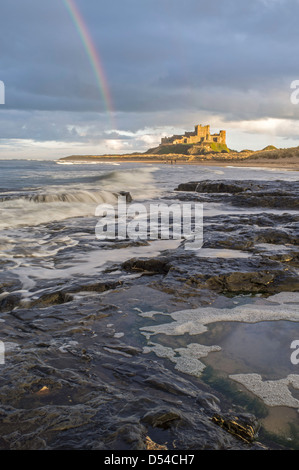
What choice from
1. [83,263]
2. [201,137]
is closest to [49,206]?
[83,263]

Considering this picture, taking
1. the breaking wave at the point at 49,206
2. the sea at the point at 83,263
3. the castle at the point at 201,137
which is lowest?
the sea at the point at 83,263

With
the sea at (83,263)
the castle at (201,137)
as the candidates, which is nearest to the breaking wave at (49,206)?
the sea at (83,263)

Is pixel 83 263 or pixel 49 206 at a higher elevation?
pixel 49 206

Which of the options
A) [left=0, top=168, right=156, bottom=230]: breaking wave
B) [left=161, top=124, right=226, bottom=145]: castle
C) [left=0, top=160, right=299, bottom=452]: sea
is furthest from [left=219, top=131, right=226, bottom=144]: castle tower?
[left=0, top=160, right=299, bottom=452]: sea

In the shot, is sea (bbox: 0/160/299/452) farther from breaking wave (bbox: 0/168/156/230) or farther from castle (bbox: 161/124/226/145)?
castle (bbox: 161/124/226/145)

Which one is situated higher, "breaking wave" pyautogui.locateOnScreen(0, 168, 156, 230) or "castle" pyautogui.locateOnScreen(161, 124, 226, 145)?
"castle" pyautogui.locateOnScreen(161, 124, 226, 145)

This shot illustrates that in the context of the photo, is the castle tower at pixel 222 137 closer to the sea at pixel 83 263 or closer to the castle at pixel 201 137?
the castle at pixel 201 137

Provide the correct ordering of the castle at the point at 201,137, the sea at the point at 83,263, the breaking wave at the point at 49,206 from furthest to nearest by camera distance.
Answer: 1. the castle at the point at 201,137
2. the breaking wave at the point at 49,206
3. the sea at the point at 83,263

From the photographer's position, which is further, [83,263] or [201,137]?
[201,137]

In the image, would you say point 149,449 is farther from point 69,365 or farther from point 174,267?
point 174,267

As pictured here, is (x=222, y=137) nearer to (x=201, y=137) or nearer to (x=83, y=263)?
(x=201, y=137)

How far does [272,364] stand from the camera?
9.73 feet

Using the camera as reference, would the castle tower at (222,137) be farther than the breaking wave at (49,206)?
Yes
